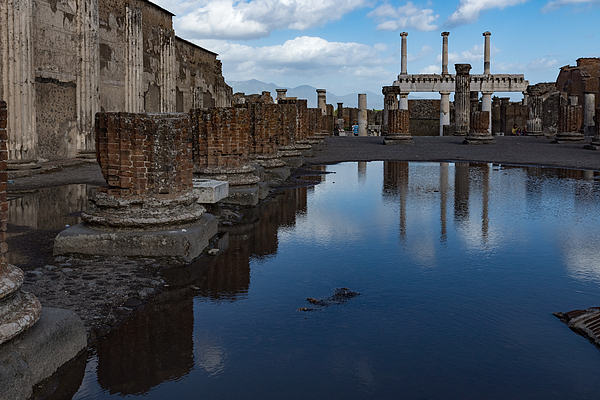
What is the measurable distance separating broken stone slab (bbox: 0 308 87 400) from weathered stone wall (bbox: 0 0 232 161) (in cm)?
940

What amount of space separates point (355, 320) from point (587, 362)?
1313 millimetres

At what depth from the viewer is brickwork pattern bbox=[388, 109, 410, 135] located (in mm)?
23469

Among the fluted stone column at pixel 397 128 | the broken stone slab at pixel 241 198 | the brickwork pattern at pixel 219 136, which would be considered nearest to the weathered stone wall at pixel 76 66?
the brickwork pattern at pixel 219 136

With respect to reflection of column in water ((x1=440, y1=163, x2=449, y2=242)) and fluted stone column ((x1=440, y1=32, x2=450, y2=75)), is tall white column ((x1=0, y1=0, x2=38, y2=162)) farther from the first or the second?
fluted stone column ((x1=440, y1=32, x2=450, y2=75))

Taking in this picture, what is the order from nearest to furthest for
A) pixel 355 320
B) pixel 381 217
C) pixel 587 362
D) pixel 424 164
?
1. pixel 587 362
2. pixel 355 320
3. pixel 381 217
4. pixel 424 164

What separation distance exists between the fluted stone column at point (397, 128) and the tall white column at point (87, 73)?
12.4 m

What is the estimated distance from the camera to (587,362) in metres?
3.07

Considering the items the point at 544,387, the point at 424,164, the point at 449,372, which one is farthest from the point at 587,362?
the point at 424,164

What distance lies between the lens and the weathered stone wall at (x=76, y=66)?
37.4 feet

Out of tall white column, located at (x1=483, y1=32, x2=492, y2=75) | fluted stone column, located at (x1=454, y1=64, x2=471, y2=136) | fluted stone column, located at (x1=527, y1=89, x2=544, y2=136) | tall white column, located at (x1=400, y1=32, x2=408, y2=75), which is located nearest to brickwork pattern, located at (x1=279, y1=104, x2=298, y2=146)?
fluted stone column, located at (x1=454, y1=64, x2=471, y2=136)

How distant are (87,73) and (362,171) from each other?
709 cm

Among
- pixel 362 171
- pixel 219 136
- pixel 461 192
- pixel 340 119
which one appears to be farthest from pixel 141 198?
pixel 340 119

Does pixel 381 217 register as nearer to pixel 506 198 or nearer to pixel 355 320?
pixel 506 198

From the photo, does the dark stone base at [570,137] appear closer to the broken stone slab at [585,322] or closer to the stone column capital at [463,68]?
the stone column capital at [463,68]
